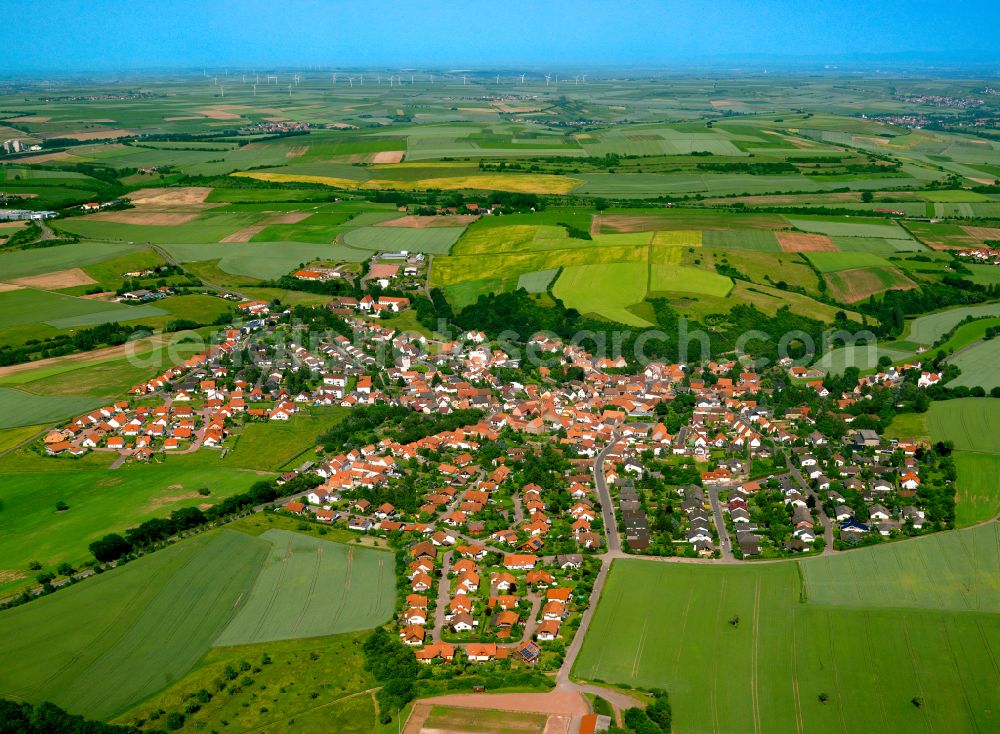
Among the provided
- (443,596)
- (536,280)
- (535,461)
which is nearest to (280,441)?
(535,461)

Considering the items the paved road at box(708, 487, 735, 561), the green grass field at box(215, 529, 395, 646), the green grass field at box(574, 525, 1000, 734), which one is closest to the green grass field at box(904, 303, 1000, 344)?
the paved road at box(708, 487, 735, 561)

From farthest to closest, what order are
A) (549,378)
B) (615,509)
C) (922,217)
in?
(922,217) → (549,378) → (615,509)

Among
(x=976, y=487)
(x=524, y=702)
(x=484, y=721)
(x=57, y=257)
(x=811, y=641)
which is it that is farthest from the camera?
(x=57, y=257)

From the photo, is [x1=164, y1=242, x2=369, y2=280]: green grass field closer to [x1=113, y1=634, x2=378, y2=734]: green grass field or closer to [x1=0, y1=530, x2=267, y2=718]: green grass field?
[x1=0, y1=530, x2=267, y2=718]: green grass field

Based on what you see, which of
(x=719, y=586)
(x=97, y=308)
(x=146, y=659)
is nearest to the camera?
(x=146, y=659)

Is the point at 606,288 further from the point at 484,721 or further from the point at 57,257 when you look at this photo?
the point at 57,257

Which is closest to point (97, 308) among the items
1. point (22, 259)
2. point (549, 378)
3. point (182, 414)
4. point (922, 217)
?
point (22, 259)

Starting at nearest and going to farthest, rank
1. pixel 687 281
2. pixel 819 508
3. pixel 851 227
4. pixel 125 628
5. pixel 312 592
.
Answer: pixel 125 628 → pixel 312 592 → pixel 819 508 → pixel 687 281 → pixel 851 227

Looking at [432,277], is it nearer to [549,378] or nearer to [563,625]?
[549,378]
